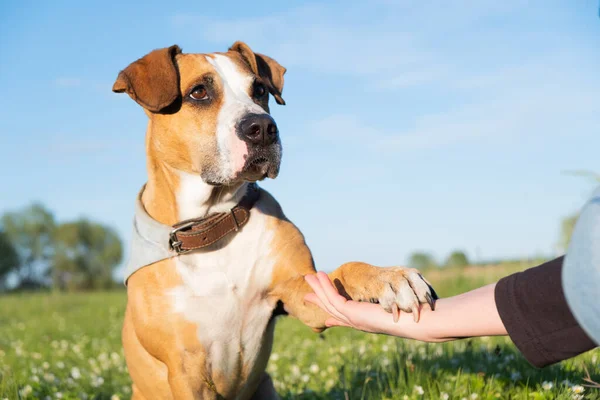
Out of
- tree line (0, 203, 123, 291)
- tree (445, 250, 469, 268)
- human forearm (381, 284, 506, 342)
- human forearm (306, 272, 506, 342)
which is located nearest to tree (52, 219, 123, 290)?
tree line (0, 203, 123, 291)

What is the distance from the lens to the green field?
4301 mm

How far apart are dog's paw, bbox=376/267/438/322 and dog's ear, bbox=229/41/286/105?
7.06 feet

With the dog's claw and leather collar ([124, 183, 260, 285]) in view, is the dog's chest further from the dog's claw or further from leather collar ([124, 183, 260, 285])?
the dog's claw

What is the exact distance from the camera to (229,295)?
396 centimetres

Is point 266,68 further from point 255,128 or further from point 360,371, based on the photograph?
point 360,371

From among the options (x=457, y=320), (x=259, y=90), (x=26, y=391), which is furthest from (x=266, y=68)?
(x=26, y=391)

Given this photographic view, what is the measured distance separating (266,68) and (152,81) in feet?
4.02

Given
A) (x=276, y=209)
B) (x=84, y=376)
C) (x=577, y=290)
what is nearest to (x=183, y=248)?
(x=276, y=209)

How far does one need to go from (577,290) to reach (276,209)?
94.6 inches

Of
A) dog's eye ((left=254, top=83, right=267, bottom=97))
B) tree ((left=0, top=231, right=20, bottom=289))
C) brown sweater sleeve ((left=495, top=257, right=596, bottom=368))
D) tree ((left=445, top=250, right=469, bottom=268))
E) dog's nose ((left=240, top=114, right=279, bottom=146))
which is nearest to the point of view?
brown sweater sleeve ((left=495, top=257, right=596, bottom=368))

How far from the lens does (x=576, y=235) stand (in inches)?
86.2

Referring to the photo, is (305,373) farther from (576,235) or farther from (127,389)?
(576,235)

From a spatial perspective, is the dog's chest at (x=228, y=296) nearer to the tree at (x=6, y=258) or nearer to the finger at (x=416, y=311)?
the finger at (x=416, y=311)

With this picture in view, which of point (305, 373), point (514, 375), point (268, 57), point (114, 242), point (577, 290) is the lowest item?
point (114, 242)
